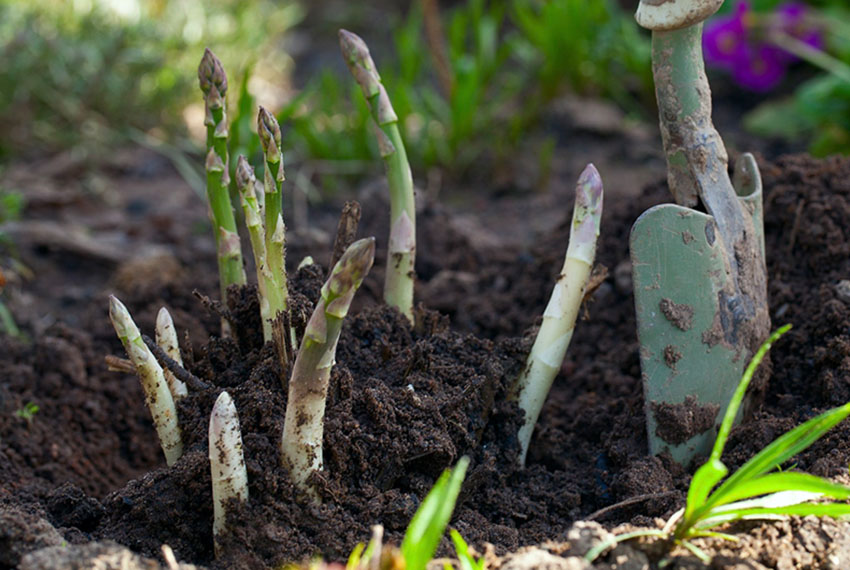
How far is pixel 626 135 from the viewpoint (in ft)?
13.4

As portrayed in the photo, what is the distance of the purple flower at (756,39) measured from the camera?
401 cm

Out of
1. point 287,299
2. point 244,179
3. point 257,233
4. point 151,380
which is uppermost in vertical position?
point 244,179

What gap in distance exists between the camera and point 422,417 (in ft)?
5.09

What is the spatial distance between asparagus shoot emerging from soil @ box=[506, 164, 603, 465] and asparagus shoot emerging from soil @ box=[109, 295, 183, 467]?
0.68m

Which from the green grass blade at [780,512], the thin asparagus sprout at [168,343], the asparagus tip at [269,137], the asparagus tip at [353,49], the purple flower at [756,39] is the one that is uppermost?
the purple flower at [756,39]

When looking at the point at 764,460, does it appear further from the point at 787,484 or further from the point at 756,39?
the point at 756,39

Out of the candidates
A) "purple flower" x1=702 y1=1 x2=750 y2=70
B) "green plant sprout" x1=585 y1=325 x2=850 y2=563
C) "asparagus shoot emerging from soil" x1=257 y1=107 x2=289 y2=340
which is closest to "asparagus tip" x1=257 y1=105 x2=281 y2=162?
"asparagus shoot emerging from soil" x1=257 y1=107 x2=289 y2=340

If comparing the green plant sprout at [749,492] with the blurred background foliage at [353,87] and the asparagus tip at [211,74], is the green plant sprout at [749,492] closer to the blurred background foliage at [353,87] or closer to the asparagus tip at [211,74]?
the asparagus tip at [211,74]

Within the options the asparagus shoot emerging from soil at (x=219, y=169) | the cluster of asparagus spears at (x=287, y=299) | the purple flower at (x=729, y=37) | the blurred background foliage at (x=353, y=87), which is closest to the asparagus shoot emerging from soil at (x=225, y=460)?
the cluster of asparagus spears at (x=287, y=299)

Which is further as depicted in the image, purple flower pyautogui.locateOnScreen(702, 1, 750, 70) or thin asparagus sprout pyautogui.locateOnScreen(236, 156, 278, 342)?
purple flower pyautogui.locateOnScreen(702, 1, 750, 70)

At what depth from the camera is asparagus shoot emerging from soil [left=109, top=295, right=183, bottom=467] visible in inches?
57.6

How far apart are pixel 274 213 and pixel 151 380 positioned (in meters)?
0.38

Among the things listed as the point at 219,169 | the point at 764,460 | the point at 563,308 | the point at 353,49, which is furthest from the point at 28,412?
the point at 764,460

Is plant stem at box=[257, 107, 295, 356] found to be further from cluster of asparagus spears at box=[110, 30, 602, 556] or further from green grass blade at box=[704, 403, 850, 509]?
Answer: green grass blade at box=[704, 403, 850, 509]
